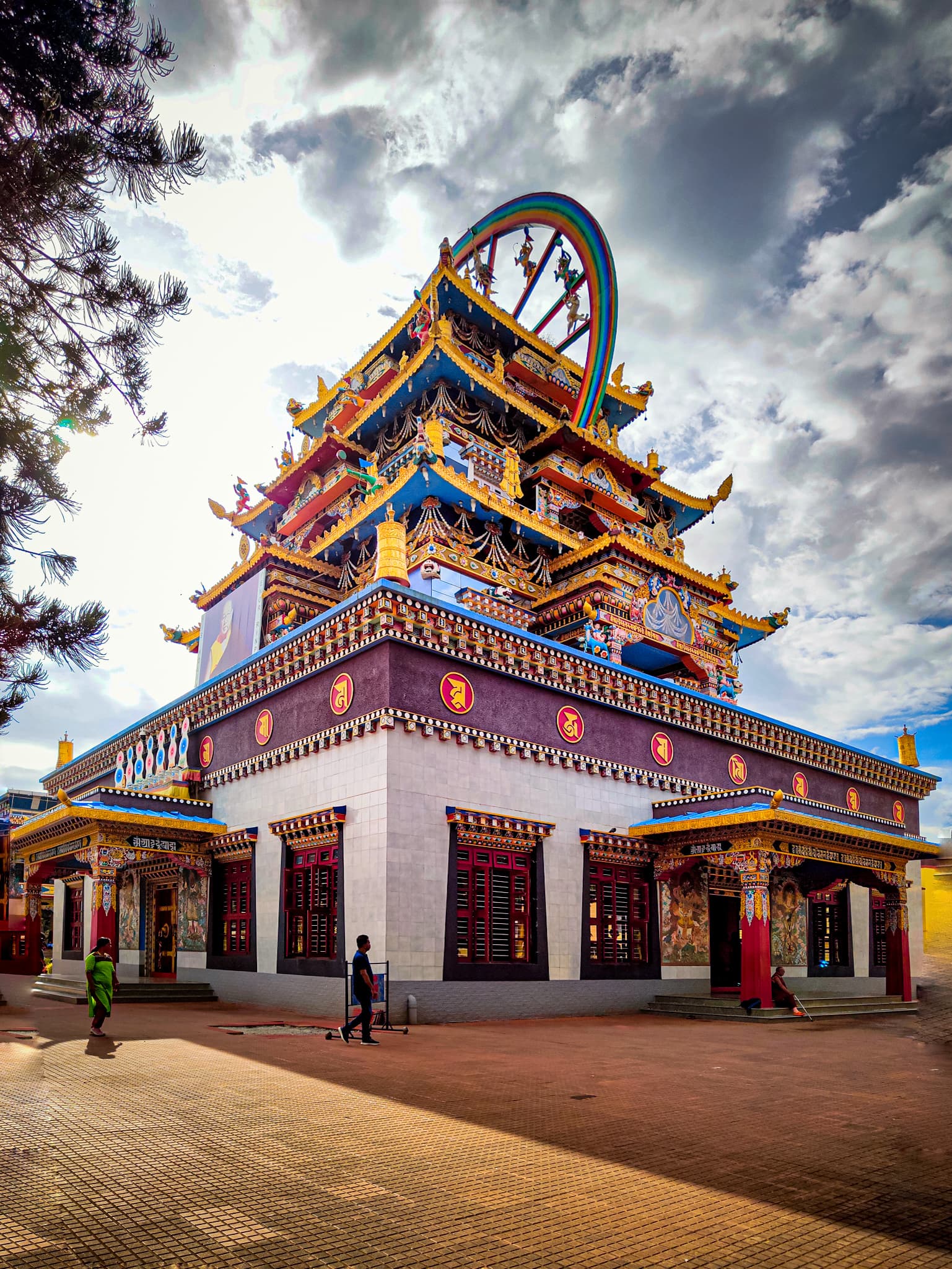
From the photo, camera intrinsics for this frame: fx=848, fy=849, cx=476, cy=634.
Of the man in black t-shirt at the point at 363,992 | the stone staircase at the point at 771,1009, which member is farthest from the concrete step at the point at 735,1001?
the man in black t-shirt at the point at 363,992

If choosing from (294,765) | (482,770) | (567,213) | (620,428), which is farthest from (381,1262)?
(620,428)

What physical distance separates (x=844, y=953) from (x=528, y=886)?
554 inches

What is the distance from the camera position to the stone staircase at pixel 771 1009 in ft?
59.6

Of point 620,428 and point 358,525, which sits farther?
point 620,428

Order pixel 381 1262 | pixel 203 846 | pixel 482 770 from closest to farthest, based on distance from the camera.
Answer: pixel 381 1262 < pixel 482 770 < pixel 203 846

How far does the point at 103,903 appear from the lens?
19.8 meters

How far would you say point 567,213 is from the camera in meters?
33.2

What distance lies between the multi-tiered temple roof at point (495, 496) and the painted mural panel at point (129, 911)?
23.8 ft

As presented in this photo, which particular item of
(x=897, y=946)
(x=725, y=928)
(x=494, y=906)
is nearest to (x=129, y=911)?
(x=494, y=906)

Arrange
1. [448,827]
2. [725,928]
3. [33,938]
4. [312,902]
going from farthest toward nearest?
[33,938] < [725,928] < [312,902] < [448,827]

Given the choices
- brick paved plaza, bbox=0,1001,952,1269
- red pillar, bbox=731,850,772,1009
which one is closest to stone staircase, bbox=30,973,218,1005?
brick paved plaza, bbox=0,1001,952,1269

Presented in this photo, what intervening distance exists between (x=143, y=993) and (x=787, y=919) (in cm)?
1767

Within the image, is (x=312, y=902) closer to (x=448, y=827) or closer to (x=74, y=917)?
(x=448, y=827)

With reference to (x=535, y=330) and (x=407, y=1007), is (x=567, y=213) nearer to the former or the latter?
(x=535, y=330)
